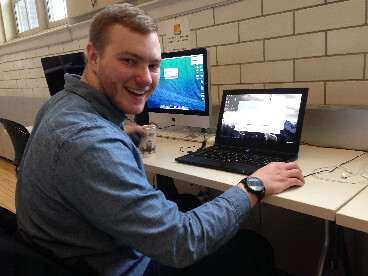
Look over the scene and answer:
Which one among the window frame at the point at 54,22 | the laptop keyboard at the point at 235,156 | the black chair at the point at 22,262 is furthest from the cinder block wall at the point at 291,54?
the window frame at the point at 54,22

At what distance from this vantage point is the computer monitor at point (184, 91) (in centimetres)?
159

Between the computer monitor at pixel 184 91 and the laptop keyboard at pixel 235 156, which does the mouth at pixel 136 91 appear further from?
the computer monitor at pixel 184 91

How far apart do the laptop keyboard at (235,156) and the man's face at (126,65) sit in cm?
49

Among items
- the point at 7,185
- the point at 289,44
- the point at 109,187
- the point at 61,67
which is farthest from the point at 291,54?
the point at 7,185

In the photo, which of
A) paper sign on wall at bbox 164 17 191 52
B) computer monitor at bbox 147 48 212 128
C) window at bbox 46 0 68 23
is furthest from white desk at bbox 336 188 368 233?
window at bbox 46 0 68 23

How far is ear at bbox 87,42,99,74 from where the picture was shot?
89cm

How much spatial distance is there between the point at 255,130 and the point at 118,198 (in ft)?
2.78

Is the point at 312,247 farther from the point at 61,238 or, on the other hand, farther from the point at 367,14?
the point at 61,238

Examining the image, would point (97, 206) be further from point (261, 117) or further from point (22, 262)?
point (261, 117)

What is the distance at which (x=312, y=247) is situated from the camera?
65.1 inches

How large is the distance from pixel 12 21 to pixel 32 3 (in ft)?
1.96

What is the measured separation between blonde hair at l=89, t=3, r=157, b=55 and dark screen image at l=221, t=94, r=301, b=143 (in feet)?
2.16

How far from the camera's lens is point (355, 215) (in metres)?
0.79

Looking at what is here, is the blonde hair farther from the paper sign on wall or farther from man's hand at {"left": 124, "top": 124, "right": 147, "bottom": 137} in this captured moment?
the paper sign on wall
